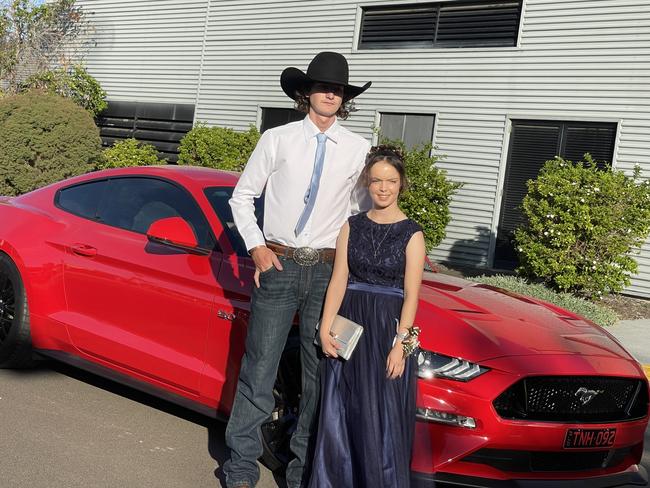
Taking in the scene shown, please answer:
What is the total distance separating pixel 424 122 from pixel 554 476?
11619mm

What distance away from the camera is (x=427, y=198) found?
12.5 metres

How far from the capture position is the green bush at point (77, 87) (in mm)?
20375

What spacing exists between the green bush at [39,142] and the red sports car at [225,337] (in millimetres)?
10972

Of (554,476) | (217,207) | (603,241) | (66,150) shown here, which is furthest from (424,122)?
(554,476)

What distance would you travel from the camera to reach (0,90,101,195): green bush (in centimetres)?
1597

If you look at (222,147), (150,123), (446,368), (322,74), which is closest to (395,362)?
(446,368)

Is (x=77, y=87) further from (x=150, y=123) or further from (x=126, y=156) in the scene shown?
(x=126, y=156)

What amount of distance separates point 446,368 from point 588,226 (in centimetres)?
698

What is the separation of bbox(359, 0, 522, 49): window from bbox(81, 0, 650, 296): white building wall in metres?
0.20

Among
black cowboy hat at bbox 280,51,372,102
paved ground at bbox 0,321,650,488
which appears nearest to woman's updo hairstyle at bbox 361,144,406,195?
black cowboy hat at bbox 280,51,372,102

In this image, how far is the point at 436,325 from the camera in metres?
3.73

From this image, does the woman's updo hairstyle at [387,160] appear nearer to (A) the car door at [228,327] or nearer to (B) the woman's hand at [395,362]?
(B) the woman's hand at [395,362]

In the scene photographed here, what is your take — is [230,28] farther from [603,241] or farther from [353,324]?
[353,324]

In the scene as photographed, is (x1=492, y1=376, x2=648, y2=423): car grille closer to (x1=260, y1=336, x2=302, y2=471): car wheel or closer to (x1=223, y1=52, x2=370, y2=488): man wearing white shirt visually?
(x1=223, y1=52, x2=370, y2=488): man wearing white shirt
